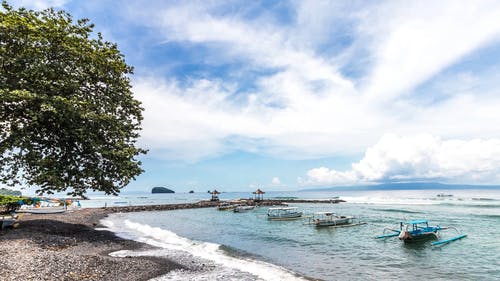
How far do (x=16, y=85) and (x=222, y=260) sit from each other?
16.8m

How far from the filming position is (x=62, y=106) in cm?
1703

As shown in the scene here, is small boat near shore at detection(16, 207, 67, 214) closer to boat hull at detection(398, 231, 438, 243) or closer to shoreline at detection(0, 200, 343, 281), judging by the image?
shoreline at detection(0, 200, 343, 281)

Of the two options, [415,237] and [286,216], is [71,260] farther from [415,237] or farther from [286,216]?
[286,216]

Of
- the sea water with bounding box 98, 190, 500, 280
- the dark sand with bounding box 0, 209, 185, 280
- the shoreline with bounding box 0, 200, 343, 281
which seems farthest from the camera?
the sea water with bounding box 98, 190, 500, 280

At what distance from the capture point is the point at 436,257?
21203mm

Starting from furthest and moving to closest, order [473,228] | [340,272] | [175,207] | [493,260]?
[175,207] < [473,228] < [493,260] < [340,272]

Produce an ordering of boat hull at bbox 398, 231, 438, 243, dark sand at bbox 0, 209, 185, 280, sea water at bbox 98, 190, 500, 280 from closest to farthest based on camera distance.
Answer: dark sand at bbox 0, 209, 185, 280
sea water at bbox 98, 190, 500, 280
boat hull at bbox 398, 231, 438, 243

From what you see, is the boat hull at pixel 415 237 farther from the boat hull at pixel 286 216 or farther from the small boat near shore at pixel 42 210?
the small boat near shore at pixel 42 210

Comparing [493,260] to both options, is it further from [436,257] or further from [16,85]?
[16,85]

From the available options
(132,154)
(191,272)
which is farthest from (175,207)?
(191,272)

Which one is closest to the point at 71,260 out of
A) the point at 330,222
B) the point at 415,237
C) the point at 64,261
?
the point at 64,261

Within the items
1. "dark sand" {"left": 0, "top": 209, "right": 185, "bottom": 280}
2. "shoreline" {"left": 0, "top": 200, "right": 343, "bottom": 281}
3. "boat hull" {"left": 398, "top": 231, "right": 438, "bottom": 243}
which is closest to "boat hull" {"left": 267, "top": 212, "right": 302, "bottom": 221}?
"boat hull" {"left": 398, "top": 231, "right": 438, "bottom": 243}

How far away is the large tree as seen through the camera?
685 inches

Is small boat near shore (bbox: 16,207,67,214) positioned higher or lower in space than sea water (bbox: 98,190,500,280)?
higher
